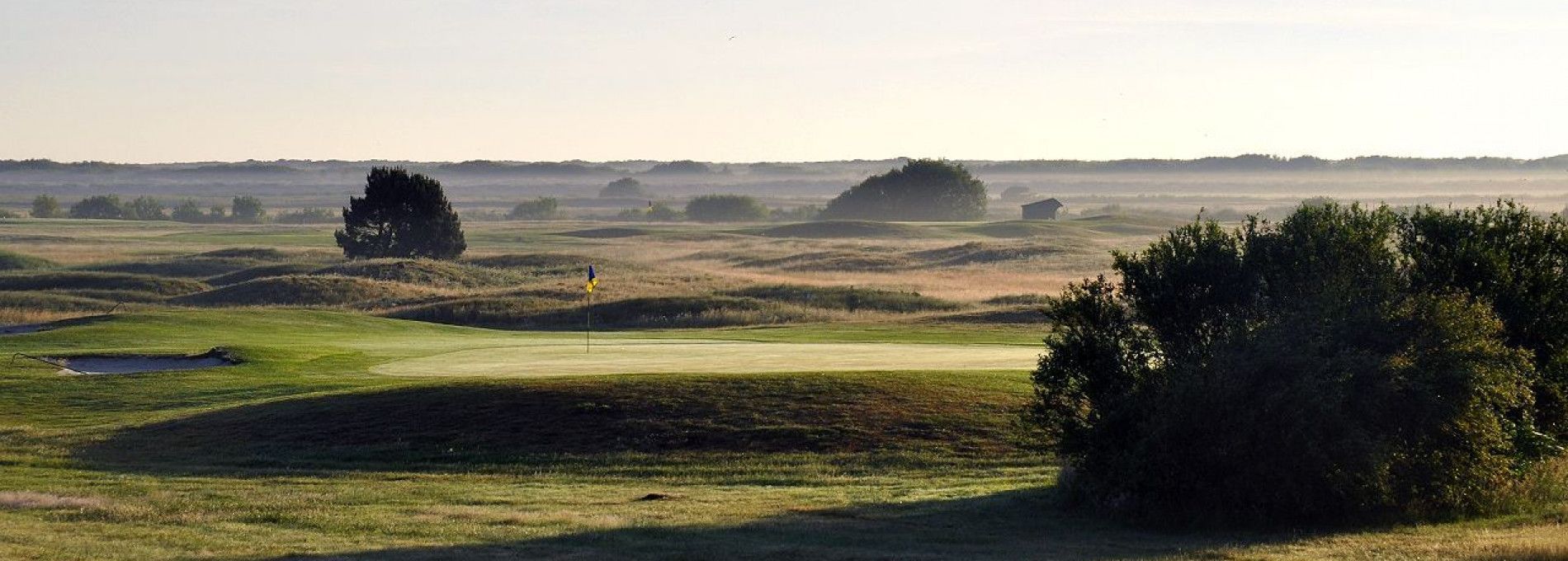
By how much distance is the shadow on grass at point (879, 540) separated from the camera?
1905 cm

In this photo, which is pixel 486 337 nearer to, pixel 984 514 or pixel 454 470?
pixel 454 470

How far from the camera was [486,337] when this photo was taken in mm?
53312

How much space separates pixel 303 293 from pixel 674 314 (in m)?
21.0

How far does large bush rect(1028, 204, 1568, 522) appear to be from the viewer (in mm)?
22172

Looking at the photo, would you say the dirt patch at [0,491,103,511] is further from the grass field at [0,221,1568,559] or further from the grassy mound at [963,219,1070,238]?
the grassy mound at [963,219,1070,238]

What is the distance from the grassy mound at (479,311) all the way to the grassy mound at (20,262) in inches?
1560

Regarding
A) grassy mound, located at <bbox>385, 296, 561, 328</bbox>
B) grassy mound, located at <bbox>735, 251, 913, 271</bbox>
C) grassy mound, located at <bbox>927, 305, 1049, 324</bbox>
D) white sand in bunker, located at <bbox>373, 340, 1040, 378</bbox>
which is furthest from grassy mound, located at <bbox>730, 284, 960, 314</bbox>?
grassy mound, located at <bbox>735, 251, 913, 271</bbox>

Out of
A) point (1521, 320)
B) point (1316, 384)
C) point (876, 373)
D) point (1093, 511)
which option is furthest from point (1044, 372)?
point (876, 373)

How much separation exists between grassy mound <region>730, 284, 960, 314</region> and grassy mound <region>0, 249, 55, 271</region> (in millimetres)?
47591

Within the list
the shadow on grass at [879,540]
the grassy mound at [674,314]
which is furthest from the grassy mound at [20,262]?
the shadow on grass at [879,540]

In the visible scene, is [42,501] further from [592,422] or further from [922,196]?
[922,196]

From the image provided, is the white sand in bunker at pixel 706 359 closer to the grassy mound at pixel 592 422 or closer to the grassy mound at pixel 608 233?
the grassy mound at pixel 592 422

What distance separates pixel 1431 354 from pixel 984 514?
6.14m

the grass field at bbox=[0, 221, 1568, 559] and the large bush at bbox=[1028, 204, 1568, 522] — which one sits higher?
the large bush at bbox=[1028, 204, 1568, 522]
